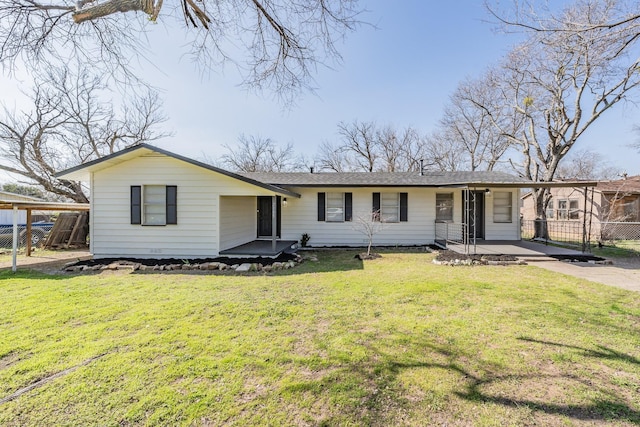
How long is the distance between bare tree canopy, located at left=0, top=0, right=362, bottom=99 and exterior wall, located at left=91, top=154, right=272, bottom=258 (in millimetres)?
4107

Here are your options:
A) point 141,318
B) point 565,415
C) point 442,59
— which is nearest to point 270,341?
point 141,318

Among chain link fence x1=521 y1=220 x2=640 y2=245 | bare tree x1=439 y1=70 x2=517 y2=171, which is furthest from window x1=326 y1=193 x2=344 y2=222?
bare tree x1=439 y1=70 x2=517 y2=171

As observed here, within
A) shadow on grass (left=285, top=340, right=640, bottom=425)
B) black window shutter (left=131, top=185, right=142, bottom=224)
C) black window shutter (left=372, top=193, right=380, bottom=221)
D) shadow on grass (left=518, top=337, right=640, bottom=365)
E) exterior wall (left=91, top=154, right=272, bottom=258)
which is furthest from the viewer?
black window shutter (left=372, top=193, right=380, bottom=221)

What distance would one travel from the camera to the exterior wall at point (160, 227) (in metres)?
8.41

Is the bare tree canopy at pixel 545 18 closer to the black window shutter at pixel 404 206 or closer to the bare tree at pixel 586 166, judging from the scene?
the black window shutter at pixel 404 206

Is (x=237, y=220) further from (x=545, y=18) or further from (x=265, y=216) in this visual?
(x=545, y=18)

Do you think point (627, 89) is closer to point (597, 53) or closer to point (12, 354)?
point (597, 53)

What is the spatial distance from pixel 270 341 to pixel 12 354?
8.89 ft

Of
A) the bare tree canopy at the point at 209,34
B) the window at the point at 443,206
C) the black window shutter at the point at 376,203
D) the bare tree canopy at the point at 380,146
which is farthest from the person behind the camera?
the bare tree canopy at the point at 380,146

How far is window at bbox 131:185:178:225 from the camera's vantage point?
8.51 m

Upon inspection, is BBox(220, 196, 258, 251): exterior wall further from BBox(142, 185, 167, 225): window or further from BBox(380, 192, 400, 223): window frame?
BBox(380, 192, 400, 223): window frame

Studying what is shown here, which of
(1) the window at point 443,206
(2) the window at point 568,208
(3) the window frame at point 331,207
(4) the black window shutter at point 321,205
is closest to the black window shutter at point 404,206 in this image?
(1) the window at point 443,206

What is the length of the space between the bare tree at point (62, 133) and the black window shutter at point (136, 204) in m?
6.98

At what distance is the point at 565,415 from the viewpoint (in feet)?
6.94
